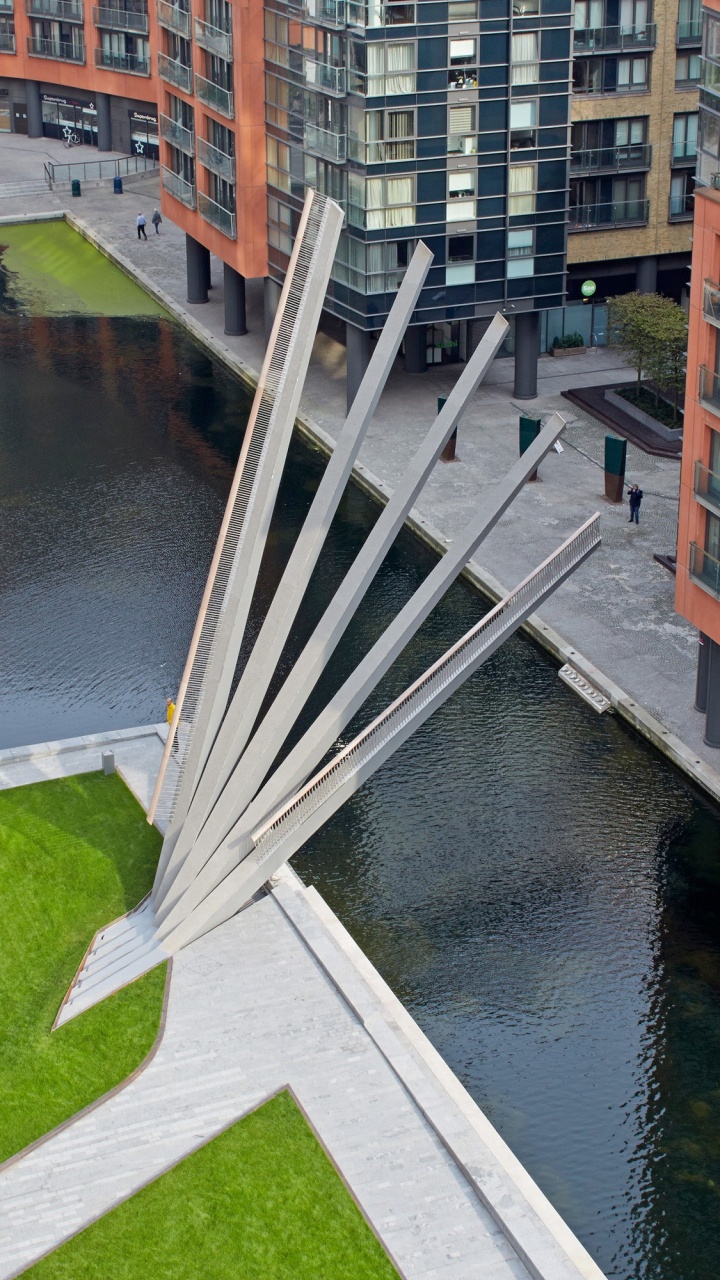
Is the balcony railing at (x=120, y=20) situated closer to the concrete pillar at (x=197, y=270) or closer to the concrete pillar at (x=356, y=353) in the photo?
the concrete pillar at (x=197, y=270)

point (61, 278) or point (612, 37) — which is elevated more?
point (612, 37)

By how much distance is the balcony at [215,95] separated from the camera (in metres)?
70.8

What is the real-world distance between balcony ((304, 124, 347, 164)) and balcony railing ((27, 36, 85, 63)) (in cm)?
4344

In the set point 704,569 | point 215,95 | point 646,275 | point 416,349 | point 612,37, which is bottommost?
point 416,349

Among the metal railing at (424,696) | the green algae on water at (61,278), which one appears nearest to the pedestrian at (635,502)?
the metal railing at (424,696)

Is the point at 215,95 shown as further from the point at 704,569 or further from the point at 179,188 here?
the point at 704,569

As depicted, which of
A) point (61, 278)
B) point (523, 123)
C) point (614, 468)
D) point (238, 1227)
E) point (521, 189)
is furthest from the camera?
point (61, 278)

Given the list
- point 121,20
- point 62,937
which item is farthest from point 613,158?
point 62,937

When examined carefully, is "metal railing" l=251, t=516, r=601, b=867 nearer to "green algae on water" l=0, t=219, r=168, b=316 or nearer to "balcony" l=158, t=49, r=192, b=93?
"balcony" l=158, t=49, r=192, b=93

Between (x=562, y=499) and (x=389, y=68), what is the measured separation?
49.7ft

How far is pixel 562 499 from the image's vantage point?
197 ft

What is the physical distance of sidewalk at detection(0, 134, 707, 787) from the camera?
164 feet

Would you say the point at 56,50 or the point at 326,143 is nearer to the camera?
the point at 326,143

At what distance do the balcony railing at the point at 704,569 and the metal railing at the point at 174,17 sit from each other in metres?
39.9
